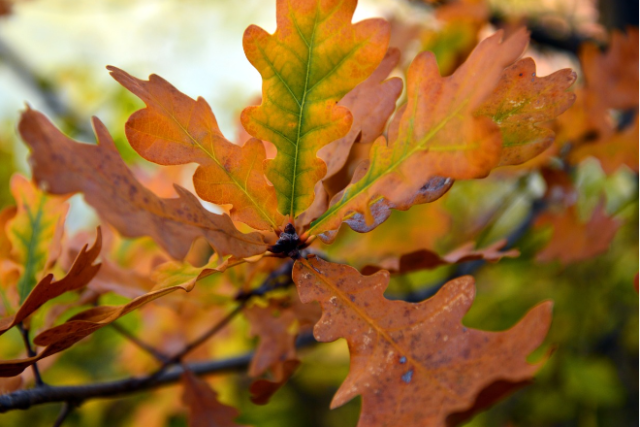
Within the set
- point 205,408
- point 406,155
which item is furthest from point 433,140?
point 205,408

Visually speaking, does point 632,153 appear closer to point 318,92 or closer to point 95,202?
point 318,92

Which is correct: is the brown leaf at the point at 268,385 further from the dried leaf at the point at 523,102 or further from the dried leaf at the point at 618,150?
the dried leaf at the point at 618,150

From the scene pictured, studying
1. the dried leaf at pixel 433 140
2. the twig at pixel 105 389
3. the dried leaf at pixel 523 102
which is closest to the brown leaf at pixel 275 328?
the twig at pixel 105 389

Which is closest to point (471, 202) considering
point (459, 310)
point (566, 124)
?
point (566, 124)

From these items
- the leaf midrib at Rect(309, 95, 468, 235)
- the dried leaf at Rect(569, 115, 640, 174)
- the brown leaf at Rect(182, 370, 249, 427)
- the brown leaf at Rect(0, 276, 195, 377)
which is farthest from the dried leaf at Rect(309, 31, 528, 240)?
the dried leaf at Rect(569, 115, 640, 174)

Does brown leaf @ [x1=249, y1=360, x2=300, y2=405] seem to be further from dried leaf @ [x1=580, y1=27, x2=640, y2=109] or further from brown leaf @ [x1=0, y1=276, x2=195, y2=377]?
dried leaf @ [x1=580, y1=27, x2=640, y2=109]

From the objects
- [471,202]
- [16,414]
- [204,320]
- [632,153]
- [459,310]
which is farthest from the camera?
[471,202]
